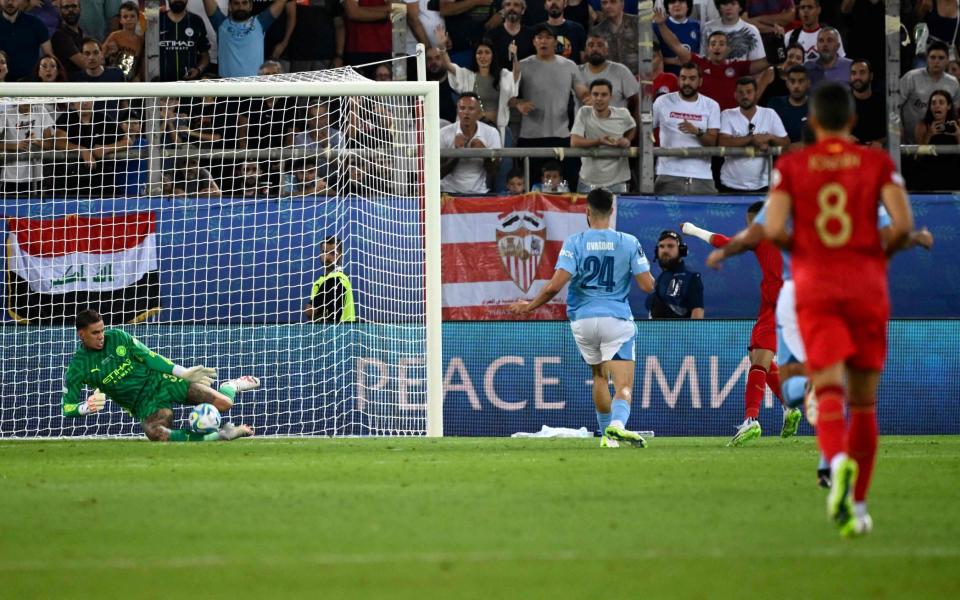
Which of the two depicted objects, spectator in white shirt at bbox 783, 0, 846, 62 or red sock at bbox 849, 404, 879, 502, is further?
spectator in white shirt at bbox 783, 0, 846, 62

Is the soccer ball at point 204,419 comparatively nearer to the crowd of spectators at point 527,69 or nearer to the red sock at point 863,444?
the crowd of spectators at point 527,69

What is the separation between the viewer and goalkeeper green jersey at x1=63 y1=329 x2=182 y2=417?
14.4 meters

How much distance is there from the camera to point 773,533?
653cm

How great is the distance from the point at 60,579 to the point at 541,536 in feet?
6.91

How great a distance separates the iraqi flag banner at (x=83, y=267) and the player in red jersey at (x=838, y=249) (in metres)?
11.0

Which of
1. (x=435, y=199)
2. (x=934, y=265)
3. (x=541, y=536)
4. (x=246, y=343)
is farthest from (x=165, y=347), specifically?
(x=541, y=536)

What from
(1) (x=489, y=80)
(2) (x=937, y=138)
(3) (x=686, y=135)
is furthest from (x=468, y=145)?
(2) (x=937, y=138)

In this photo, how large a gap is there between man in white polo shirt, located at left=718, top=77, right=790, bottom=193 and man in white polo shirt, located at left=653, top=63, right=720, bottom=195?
0.20 metres

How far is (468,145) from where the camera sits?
1819 cm

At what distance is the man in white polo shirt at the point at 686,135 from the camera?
18.3 metres

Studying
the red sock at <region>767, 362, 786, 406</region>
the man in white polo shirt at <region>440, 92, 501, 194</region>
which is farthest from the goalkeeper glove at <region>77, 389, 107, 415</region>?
the red sock at <region>767, 362, 786, 406</region>

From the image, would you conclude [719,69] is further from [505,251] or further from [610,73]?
[505,251]

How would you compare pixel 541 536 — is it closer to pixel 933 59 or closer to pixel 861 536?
pixel 861 536

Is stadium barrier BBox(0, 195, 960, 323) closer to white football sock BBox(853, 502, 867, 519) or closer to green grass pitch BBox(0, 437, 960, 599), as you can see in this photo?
green grass pitch BBox(0, 437, 960, 599)
